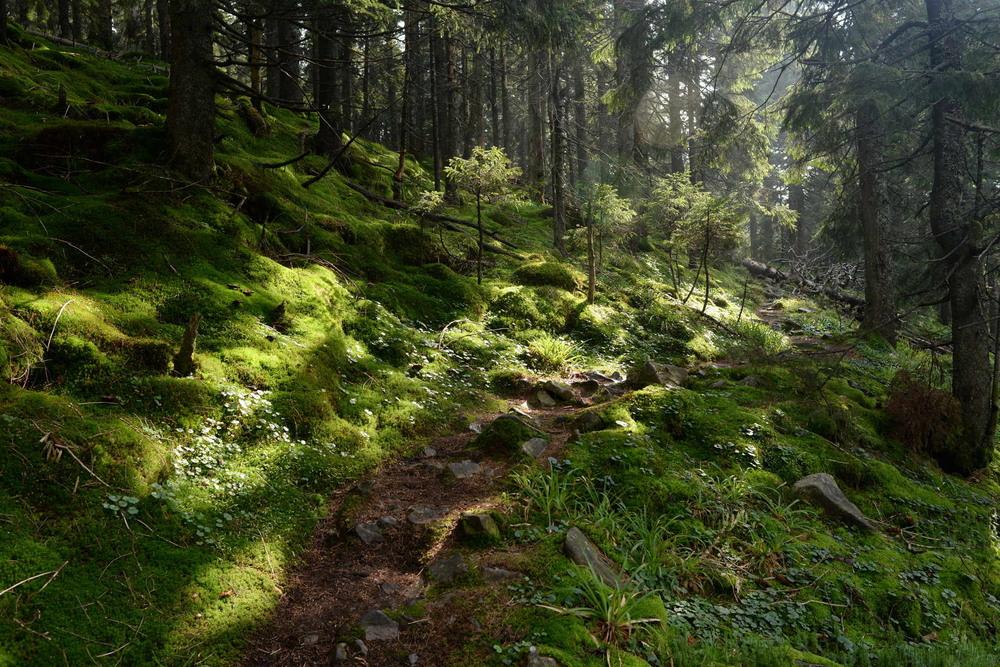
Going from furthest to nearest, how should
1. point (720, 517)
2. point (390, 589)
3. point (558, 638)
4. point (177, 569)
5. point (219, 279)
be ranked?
point (219, 279)
point (720, 517)
point (390, 589)
point (177, 569)
point (558, 638)

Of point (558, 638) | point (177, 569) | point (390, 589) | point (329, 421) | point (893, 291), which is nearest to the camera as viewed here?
point (558, 638)

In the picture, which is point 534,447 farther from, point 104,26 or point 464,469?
point 104,26

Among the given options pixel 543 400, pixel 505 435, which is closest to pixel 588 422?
pixel 505 435

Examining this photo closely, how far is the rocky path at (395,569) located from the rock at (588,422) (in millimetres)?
454

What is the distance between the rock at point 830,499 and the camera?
5.23 m

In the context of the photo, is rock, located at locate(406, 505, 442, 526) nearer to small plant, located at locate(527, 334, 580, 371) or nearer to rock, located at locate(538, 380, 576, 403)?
rock, located at locate(538, 380, 576, 403)

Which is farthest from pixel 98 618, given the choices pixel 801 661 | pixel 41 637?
pixel 801 661

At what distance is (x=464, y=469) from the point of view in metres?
5.16

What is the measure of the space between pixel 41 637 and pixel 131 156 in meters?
6.44

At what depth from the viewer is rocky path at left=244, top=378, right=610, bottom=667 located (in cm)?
305

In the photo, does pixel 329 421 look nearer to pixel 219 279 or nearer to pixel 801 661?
pixel 219 279

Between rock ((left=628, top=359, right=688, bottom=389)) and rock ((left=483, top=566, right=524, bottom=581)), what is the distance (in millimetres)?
4760

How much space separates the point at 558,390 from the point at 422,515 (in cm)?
347

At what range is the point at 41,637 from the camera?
96.8 inches
